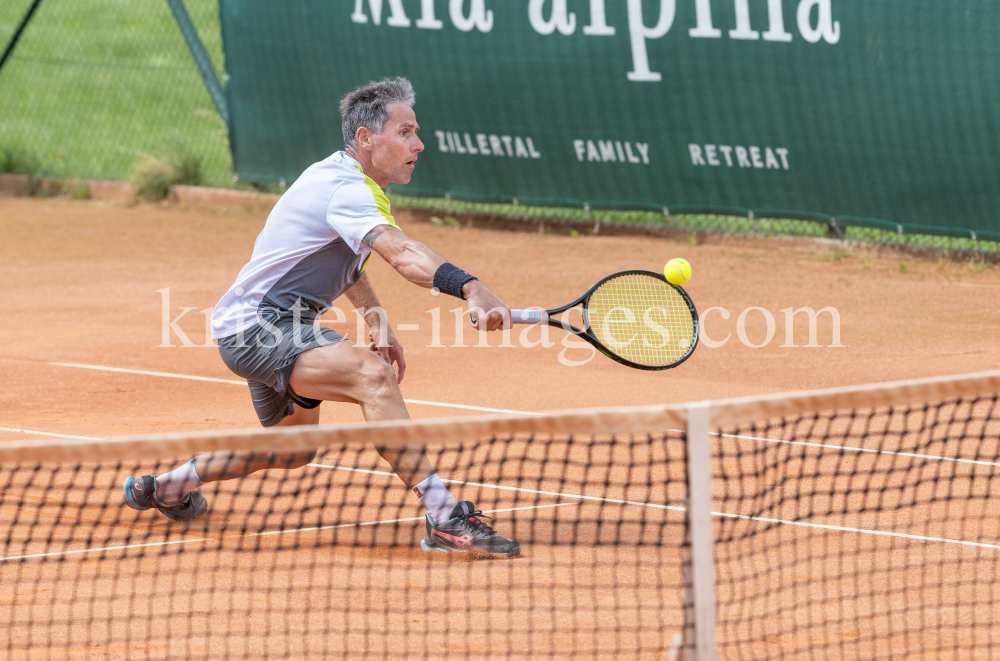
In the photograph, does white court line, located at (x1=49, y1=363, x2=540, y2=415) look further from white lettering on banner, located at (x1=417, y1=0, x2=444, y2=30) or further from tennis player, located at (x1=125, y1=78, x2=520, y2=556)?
white lettering on banner, located at (x1=417, y1=0, x2=444, y2=30)

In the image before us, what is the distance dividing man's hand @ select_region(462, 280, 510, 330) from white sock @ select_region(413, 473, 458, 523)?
66 centimetres

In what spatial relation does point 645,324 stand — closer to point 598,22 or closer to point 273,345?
point 273,345

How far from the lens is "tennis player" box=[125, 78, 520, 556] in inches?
162

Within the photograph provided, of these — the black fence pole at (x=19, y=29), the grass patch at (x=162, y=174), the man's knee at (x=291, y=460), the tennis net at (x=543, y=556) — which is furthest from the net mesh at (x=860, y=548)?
the black fence pole at (x=19, y=29)

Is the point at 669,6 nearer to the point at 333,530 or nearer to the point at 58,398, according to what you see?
the point at 58,398

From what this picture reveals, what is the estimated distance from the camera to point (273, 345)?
4211 millimetres

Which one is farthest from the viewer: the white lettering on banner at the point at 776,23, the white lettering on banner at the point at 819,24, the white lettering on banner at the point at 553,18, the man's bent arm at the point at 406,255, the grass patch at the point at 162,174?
the grass patch at the point at 162,174

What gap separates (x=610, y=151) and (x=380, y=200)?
21.8 ft

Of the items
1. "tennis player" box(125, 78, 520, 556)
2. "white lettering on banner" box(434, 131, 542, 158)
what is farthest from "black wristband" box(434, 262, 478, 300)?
"white lettering on banner" box(434, 131, 542, 158)

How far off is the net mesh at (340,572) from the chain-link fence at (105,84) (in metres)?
10.4

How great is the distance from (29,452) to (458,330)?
5489 millimetres

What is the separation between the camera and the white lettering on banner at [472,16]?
1070 cm

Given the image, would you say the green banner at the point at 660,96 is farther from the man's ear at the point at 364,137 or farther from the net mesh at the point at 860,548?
the man's ear at the point at 364,137

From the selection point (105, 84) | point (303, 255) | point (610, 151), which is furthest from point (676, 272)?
point (105, 84)
